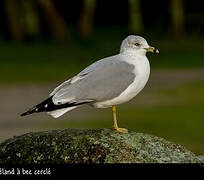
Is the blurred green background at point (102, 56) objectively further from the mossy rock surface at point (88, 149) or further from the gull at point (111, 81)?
the mossy rock surface at point (88, 149)

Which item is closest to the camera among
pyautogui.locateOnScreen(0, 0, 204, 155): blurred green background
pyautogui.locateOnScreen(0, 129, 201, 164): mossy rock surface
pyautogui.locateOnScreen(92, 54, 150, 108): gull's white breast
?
pyautogui.locateOnScreen(0, 129, 201, 164): mossy rock surface

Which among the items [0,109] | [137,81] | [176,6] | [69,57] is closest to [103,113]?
[0,109]

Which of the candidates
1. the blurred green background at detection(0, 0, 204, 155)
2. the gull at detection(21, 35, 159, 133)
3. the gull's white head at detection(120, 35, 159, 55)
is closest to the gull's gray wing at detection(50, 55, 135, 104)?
the gull at detection(21, 35, 159, 133)

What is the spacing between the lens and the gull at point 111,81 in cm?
741

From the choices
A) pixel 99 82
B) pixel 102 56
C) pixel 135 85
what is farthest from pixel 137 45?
pixel 102 56

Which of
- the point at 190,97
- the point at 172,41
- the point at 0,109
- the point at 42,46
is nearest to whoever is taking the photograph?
the point at 0,109

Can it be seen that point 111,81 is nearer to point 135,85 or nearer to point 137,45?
point 135,85

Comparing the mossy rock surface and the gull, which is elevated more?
the gull

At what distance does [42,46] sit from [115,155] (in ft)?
120

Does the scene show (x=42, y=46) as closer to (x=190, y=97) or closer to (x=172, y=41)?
(x=172, y=41)

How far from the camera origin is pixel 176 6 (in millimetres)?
50500

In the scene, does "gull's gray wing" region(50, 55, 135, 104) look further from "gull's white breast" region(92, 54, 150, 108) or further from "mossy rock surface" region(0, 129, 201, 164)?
"mossy rock surface" region(0, 129, 201, 164)

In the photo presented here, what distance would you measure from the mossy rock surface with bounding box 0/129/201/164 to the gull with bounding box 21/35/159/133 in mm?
285

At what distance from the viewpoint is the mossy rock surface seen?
7.00 meters
